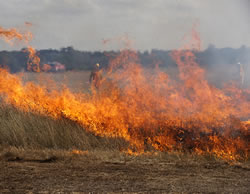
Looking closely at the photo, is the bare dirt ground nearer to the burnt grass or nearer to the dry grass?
the burnt grass

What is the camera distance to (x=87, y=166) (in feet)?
23.8

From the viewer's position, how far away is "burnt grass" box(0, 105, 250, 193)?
594 cm

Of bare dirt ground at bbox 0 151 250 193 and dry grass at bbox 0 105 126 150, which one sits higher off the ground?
dry grass at bbox 0 105 126 150

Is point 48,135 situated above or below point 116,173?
above

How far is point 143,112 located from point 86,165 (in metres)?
4.02

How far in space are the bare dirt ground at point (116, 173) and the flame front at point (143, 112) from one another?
3.43ft

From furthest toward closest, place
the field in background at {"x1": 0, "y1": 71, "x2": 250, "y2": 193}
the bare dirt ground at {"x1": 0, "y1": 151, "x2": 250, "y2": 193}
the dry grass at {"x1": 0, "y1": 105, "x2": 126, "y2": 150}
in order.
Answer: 1. the dry grass at {"x1": 0, "y1": 105, "x2": 126, "y2": 150}
2. the field in background at {"x1": 0, "y1": 71, "x2": 250, "y2": 193}
3. the bare dirt ground at {"x1": 0, "y1": 151, "x2": 250, "y2": 193}

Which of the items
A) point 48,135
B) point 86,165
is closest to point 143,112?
point 48,135

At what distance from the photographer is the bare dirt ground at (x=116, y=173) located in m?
5.85

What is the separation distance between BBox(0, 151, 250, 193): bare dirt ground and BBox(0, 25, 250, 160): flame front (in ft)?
3.43

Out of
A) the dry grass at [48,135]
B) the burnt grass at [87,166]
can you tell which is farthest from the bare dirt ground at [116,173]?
the dry grass at [48,135]

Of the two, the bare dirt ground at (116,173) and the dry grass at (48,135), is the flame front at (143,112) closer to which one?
the dry grass at (48,135)

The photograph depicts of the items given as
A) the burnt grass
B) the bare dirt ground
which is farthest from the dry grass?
the bare dirt ground

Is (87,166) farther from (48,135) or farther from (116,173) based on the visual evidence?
(48,135)
